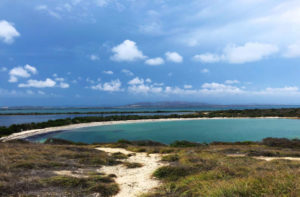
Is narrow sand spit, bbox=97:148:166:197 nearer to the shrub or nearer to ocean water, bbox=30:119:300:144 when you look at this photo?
the shrub

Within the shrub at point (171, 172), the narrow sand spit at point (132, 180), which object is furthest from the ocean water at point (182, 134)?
the shrub at point (171, 172)

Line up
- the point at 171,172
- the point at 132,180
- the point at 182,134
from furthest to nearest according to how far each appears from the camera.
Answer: the point at 182,134 < the point at 171,172 < the point at 132,180

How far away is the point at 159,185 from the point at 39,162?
6.46 metres

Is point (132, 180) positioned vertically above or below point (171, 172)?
below

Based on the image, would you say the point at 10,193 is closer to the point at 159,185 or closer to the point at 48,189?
the point at 48,189

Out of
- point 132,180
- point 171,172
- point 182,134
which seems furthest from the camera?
point 182,134

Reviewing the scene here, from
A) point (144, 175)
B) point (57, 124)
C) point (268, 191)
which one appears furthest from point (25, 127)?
point (268, 191)

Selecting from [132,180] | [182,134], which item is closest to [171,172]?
[132,180]

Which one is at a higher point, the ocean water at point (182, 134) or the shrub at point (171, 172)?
the shrub at point (171, 172)

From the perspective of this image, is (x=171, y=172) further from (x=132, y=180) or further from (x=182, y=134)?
(x=182, y=134)

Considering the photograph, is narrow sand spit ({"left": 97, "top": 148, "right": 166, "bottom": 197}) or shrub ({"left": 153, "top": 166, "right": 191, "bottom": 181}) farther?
shrub ({"left": 153, "top": 166, "right": 191, "bottom": 181})

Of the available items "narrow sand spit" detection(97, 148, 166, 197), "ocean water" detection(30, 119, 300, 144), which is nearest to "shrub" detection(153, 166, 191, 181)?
"narrow sand spit" detection(97, 148, 166, 197)

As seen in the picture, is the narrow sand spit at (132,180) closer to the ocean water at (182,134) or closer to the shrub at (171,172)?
the shrub at (171,172)

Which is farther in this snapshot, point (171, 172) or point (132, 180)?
point (171, 172)
